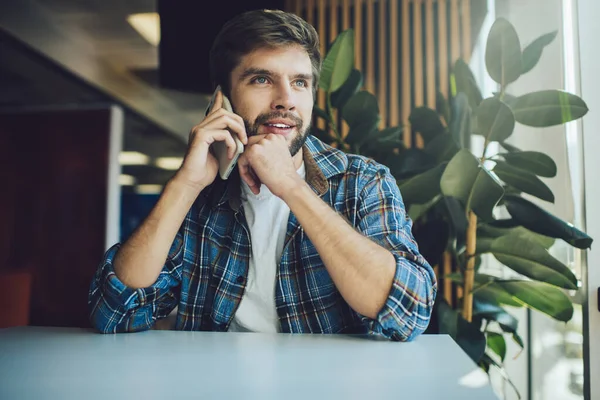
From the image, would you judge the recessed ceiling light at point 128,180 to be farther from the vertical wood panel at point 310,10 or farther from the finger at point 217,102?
the finger at point 217,102

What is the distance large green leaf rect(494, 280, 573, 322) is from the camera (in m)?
1.45

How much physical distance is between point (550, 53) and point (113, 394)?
192 centimetres

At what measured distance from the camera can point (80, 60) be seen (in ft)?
16.1

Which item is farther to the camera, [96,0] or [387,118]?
[96,0]

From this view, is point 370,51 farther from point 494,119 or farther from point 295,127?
point 295,127

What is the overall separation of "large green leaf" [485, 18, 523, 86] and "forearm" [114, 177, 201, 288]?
3.29 ft

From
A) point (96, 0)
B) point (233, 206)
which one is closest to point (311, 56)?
point (233, 206)

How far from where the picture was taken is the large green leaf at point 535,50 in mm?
1500

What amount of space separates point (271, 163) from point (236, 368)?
1.78ft

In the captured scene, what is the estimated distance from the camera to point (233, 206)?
1.36 meters

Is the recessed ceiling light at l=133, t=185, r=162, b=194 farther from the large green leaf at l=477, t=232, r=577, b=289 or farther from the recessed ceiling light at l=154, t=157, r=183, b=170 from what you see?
the large green leaf at l=477, t=232, r=577, b=289

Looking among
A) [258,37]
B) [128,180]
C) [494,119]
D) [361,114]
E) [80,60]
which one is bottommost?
[494,119]

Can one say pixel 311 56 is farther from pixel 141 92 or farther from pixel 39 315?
pixel 141 92

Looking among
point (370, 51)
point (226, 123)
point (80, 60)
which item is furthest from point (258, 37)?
point (80, 60)
